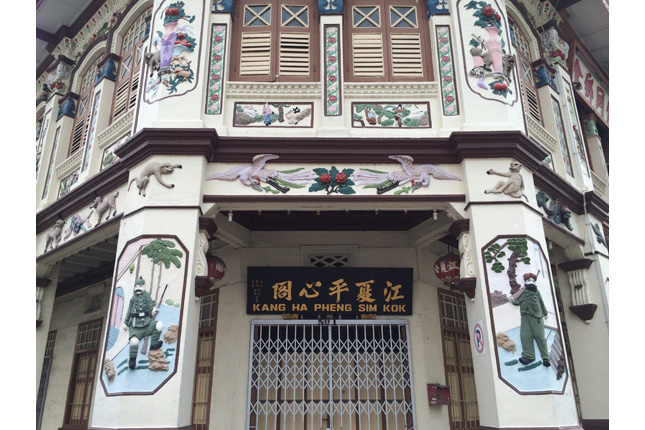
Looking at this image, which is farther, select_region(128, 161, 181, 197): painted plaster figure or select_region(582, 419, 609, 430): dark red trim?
select_region(582, 419, 609, 430): dark red trim

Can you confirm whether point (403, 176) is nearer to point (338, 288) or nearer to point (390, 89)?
point (390, 89)

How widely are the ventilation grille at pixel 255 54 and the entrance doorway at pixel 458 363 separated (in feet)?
13.9

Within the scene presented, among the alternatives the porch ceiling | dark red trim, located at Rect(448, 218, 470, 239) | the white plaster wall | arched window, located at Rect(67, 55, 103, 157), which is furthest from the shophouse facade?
the white plaster wall

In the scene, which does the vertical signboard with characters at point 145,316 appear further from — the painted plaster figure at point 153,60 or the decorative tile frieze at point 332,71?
the decorative tile frieze at point 332,71

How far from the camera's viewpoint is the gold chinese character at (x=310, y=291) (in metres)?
6.86

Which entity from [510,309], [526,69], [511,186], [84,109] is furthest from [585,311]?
[84,109]

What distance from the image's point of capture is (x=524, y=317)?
526cm

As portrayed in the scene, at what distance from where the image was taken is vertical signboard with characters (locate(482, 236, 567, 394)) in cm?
508

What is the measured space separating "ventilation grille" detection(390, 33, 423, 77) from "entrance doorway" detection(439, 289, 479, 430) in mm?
3301

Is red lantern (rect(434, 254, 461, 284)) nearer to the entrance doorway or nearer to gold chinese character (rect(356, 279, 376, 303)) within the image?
gold chinese character (rect(356, 279, 376, 303))

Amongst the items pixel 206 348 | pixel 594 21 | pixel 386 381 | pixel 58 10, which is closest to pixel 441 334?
pixel 386 381

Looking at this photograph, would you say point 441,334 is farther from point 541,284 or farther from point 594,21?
point 594,21

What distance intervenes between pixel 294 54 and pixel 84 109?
4763 millimetres

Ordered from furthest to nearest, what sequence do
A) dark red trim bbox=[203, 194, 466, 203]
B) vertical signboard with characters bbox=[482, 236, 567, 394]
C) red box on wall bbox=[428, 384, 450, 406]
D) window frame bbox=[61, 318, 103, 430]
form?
1. window frame bbox=[61, 318, 103, 430]
2. red box on wall bbox=[428, 384, 450, 406]
3. dark red trim bbox=[203, 194, 466, 203]
4. vertical signboard with characters bbox=[482, 236, 567, 394]
